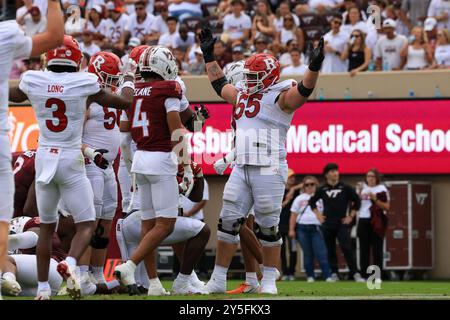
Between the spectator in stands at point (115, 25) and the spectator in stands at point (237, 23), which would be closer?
the spectator in stands at point (237, 23)

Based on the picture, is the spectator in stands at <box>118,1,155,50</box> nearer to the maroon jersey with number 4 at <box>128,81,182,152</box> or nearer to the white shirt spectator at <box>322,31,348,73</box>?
the white shirt spectator at <box>322,31,348,73</box>

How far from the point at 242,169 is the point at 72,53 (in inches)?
90.0

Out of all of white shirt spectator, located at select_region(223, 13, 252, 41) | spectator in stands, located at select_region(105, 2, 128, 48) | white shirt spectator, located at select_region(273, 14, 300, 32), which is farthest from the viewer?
spectator in stands, located at select_region(105, 2, 128, 48)

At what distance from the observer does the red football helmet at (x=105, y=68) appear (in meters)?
11.8

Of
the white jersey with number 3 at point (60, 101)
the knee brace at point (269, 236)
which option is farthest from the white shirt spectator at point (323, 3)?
the white jersey with number 3 at point (60, 101)

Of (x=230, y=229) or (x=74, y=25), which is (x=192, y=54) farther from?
(x=230, y=229)

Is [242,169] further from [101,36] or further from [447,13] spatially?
[101,36]

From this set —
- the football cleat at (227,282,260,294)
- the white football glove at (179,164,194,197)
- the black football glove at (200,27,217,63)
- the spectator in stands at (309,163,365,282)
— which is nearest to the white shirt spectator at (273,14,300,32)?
the spectator in stands at (309,163,365,282)

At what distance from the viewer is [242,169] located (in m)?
11.2

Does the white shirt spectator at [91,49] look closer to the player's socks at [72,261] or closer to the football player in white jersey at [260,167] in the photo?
the football player in white jersey at [260,167]

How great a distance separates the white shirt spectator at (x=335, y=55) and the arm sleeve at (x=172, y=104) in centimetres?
1016

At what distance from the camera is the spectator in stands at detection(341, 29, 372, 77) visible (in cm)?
1977

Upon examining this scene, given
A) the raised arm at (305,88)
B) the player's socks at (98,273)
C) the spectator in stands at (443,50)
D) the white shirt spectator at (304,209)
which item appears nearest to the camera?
the raised arm at (305,88)

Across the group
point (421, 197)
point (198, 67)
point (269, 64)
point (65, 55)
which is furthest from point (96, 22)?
point (65, 55)
